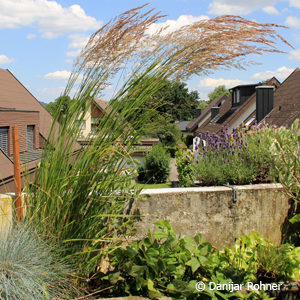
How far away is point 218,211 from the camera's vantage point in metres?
3.51

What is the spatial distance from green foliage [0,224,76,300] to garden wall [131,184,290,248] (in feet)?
3.80

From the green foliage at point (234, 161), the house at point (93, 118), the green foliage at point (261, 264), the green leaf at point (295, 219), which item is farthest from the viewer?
the green foliage at point (234, 161)

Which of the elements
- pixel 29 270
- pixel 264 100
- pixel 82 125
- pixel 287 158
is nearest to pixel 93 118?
pixel 82 125

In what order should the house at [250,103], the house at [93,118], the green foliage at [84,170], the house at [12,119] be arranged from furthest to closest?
the house at [250,103] → the house at [12,119] → the house at [93,118] → the green foliage at [84,170]

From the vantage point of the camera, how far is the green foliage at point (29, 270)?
1.94 m

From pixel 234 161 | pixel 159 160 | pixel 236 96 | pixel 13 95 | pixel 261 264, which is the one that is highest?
pixel 236 96

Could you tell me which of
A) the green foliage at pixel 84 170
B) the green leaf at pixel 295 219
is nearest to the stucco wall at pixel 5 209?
the green foliage at pixel 84 170

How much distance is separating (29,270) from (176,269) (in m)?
1.11

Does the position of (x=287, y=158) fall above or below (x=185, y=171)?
above

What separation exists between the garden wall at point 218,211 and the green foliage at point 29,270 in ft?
3.80

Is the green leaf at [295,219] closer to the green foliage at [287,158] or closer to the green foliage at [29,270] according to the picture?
the green foliage at [287,158]

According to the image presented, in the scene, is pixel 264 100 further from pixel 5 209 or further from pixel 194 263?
pixel 5 209

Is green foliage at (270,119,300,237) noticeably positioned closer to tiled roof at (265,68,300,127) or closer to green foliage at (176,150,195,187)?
green foliage at (176,150,195,187)

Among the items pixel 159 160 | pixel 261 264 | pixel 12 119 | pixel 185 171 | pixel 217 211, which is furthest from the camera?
pixel 159 160
